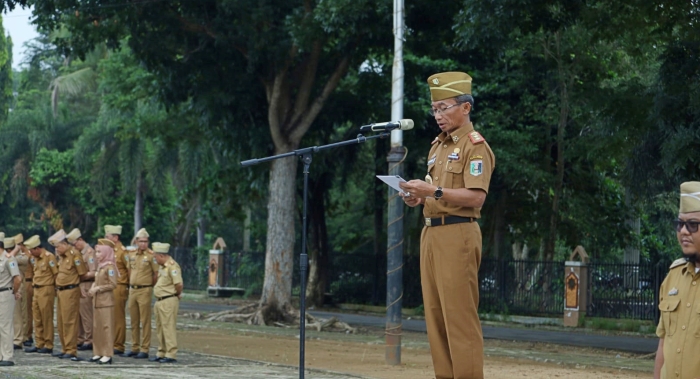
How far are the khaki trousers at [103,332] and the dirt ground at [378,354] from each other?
248 cm

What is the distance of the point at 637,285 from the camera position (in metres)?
27.4

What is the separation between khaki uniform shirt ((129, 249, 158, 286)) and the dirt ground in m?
1.97

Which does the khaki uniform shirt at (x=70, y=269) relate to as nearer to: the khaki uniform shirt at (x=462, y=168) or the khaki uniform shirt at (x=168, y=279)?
the khaki uniform shirt at (x=168, y=279)

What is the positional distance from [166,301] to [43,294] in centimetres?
278

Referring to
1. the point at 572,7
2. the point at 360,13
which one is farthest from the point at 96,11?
the point at 572,7

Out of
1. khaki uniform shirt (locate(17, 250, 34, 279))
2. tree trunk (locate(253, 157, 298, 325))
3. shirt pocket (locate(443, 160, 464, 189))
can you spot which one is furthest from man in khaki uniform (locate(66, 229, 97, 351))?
shirt pocket (locate(443, 160, 464, 189))

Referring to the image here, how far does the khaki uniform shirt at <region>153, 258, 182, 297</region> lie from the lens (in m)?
15.8

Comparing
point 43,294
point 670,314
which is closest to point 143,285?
point 43,294

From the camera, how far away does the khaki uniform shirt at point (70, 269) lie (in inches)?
640

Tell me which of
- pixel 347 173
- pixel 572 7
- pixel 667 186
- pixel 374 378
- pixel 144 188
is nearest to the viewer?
pixel 374 378

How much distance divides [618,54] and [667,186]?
7884mm

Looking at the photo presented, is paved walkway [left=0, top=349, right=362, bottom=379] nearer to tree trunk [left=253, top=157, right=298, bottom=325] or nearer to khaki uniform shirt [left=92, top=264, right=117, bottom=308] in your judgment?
khaki uniform shirt [left=92, top=264, right=117, bottom=308]

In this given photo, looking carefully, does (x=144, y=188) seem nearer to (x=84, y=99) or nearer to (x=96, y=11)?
(x=84, y=99)

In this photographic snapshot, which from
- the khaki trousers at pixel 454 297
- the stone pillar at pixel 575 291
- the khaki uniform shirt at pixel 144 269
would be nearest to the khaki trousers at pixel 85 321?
the khaki uniform shirt at pixel 144 269
